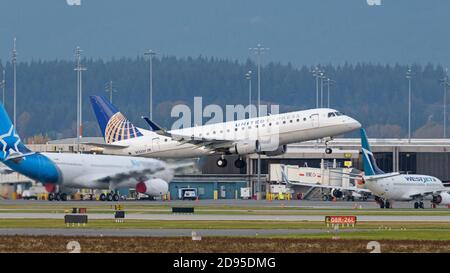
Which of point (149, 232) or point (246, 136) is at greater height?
point (246, 136)

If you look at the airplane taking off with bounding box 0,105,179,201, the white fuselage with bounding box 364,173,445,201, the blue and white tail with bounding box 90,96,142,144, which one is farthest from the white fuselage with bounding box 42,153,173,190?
the white fuselage with bounding box 364,173,445,201

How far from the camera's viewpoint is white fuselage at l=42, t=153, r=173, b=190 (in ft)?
416

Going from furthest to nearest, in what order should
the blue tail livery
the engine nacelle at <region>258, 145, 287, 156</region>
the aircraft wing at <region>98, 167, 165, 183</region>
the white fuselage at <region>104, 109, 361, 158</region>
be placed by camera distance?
the blue tail livery
the engine nacelle at <region>258, 145, 287, 156</region>
the white fuselage at <region>104, 109, 361, 158</region>
the aircraft wing at <region>98, 167, 165, 183</region>

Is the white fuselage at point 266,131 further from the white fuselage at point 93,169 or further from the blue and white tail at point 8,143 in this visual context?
the blue and white tail at point 8,143

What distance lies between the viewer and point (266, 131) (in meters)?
124

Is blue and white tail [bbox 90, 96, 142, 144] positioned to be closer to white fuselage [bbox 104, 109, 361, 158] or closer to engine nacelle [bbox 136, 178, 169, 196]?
white fuselage [bbox 104, 109, 361, 158]

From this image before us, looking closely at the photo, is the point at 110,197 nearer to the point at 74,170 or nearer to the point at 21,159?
the point at 74,170

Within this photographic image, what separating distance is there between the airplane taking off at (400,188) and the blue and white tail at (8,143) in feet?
98.0

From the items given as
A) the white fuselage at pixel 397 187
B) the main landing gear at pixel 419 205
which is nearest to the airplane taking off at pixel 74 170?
the white fuselage at pixel 397 187

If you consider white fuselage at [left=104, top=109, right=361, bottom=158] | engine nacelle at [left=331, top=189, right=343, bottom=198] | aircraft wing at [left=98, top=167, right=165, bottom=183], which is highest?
white fuselage at [left=104, top=109, right=361, bottom=158]

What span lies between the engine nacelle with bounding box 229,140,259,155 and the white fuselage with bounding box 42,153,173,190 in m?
7.73

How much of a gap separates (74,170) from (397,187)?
28.1 metres

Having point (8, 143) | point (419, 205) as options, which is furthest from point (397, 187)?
point (8, 143)

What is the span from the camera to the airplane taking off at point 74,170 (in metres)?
125
